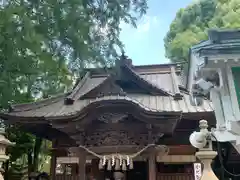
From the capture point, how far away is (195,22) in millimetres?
21953

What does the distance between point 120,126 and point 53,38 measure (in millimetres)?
3694

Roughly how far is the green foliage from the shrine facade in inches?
283

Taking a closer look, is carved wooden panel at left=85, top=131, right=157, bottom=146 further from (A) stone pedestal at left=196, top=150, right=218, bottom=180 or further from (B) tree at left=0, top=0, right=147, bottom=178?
(A) stone pedestal at left=196, top=150, right=218, bottom=180

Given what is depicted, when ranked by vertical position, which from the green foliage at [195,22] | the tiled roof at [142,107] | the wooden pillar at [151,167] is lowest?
the wooden pillar at [151,167]

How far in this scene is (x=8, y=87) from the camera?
6.66 m

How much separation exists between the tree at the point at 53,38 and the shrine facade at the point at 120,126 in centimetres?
89

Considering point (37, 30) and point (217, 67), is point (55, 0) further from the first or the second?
point (217, 67)

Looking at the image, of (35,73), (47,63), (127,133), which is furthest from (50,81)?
(127,133)

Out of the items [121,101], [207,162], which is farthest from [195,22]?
[207,162]

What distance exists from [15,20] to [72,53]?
1.58 metres

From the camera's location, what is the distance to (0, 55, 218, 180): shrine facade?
907cm

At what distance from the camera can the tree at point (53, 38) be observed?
5988 mm

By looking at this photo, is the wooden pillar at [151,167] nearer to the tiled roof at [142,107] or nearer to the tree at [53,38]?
the tiled roof at [142,107]

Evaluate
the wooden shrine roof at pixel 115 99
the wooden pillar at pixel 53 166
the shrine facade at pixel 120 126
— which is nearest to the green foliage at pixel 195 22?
the wooden shrine roof at pixel 115 99
